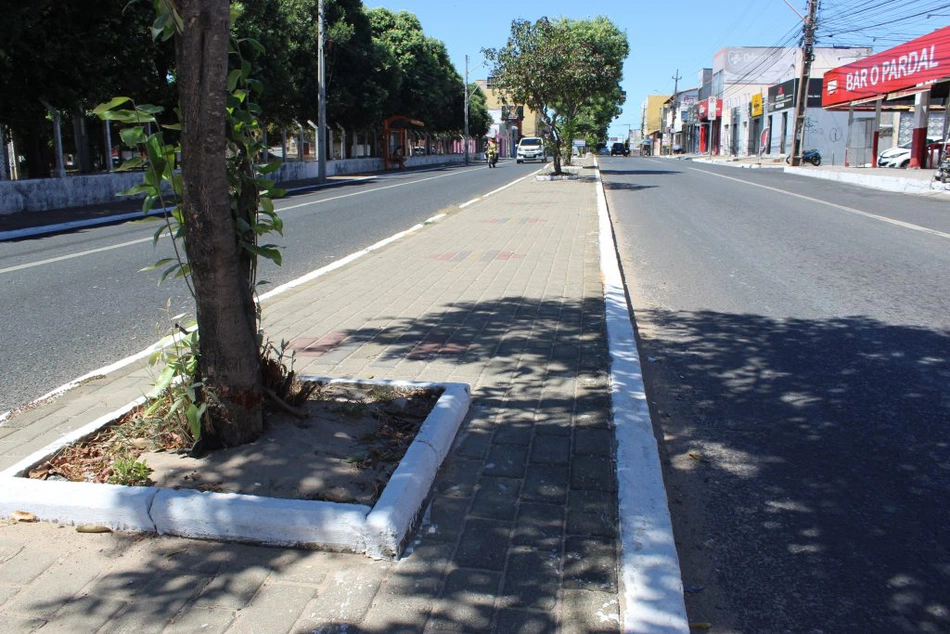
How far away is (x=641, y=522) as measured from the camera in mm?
3092

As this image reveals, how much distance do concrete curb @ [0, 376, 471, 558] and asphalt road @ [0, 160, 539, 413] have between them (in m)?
1.03

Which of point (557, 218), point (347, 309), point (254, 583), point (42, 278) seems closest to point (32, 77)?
point (42, 278)

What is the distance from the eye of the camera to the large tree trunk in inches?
129

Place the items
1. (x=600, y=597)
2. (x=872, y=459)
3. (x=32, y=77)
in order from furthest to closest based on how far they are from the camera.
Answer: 1. (x=32, y=77)
2. (x=872, y=459)
3. (x=600, y=597)

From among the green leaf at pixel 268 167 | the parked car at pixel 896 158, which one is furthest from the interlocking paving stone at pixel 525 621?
the parked car at pixel 896 158

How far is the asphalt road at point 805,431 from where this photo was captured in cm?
285

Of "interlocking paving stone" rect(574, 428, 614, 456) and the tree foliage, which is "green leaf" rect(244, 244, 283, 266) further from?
"interlocking paving stone" rect(574, 428, 614, 456)

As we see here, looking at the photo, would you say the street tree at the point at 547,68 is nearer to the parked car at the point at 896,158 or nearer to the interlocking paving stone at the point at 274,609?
the parked car at the point at 896,158

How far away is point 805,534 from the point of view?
10.6ft

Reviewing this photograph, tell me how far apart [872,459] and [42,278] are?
901 centimetres

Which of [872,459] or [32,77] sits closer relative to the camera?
[872,459]

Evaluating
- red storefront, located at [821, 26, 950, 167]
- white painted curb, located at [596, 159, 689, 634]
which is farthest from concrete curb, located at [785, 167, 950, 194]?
white painted curb, located at [596, 159, 689, 634]

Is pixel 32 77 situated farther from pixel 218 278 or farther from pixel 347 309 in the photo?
pixel 218 278

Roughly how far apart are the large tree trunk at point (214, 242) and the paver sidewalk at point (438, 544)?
726 millimetres
